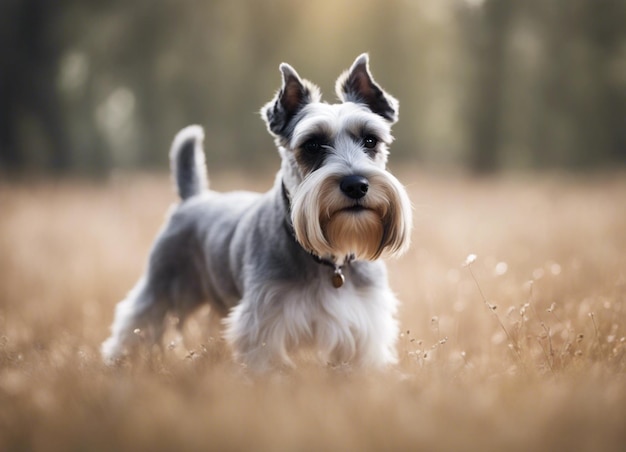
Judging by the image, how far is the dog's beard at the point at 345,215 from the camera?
3.92m

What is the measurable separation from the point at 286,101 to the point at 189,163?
6.03 ft

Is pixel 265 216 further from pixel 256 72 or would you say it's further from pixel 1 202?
pixel 256 72

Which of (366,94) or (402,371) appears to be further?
(366,94)

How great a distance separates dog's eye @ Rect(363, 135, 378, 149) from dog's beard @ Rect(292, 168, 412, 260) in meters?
0.46

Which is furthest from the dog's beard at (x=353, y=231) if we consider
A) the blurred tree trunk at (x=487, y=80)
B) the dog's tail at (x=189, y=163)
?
the blurred tree trunk at (x=487, y=80)

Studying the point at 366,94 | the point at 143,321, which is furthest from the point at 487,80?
the point at 143,321

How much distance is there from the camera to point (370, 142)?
4434 mm

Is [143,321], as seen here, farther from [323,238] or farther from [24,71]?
[24,71]

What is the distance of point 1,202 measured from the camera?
14062 mm

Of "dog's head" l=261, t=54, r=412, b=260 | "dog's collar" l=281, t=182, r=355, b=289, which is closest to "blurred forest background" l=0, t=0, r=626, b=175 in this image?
"dog's head" l=261, t=54, r=412, b=260

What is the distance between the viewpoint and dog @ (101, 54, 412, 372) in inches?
157

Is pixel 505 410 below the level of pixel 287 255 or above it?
below

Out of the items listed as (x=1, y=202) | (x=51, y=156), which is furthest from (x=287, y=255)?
(x=51, y=156)

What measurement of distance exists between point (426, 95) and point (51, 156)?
14.5 m
